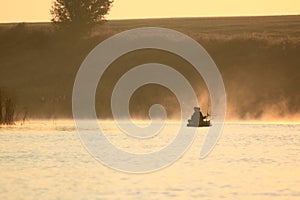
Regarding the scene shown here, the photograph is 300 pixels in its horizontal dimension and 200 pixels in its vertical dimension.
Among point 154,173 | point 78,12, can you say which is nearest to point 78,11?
point 78,12

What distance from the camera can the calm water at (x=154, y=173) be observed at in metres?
37.1

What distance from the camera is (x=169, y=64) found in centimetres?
10975

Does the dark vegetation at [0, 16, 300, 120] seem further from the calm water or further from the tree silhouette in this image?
the calm water

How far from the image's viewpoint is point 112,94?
98.5 m

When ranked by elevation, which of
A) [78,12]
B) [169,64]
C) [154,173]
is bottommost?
[154,173]

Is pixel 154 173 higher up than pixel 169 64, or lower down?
lower down

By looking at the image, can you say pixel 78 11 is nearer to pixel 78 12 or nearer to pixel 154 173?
pixel 78 12

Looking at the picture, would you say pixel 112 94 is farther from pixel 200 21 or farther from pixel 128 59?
pixel 200 21

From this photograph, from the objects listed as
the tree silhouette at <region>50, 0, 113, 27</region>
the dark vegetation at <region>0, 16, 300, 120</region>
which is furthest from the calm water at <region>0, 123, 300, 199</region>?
the tree silhouette at <region>50, 0, 113, 27</region>

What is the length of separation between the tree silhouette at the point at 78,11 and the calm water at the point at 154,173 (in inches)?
2493

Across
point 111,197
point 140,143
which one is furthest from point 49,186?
point 140,143

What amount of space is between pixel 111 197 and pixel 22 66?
271 ft

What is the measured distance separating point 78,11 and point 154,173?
8269 cm

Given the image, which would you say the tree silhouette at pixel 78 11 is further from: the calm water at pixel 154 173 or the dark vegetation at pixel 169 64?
the calm water at pixel 154 173
